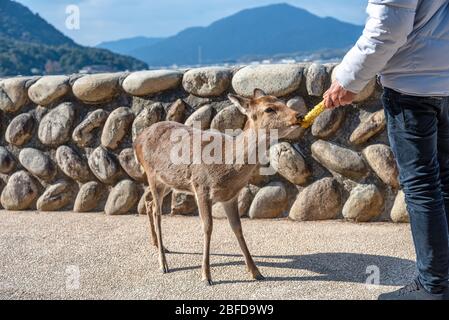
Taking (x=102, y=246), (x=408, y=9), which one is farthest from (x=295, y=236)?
(x=408, y=9)

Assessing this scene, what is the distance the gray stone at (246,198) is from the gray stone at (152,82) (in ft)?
4.18

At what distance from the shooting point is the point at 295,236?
466cm

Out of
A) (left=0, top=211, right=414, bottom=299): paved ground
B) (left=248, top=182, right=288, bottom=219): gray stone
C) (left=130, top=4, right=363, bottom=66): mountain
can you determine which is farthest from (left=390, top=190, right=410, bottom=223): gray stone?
(left=130, top=4, right=363, bottom=66): mountain

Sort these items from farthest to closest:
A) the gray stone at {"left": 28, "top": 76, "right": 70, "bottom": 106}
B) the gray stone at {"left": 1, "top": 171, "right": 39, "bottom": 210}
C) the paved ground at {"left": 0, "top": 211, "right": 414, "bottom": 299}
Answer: the gray stone at {"left": 1, "top": 171, "right": 39, "bottom": 210}, the gray stone at {"left": 28, "top": 76, "right": 70, "bottom": 106}, the paved ground at {"left": 0, "top": 211, "right": 414, "bottom": 299}

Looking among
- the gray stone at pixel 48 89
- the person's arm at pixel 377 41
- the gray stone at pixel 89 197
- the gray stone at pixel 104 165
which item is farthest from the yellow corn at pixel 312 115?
the gray stone at pixel 48 89

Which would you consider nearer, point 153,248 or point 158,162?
point 158,162

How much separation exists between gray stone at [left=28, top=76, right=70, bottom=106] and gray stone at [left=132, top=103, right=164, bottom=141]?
A: 93 cm

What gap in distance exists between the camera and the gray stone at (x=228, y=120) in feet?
17.3

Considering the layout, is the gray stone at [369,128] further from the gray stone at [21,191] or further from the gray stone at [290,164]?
the gray stone at [21,191]

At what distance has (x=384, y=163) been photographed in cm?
486

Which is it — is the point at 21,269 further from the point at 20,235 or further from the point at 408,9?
the point at 408,9

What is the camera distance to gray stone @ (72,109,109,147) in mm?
5680

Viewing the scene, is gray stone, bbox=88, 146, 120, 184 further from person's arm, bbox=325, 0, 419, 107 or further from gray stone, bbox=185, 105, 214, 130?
person's arm, bbox=325, 0, 419, 107
